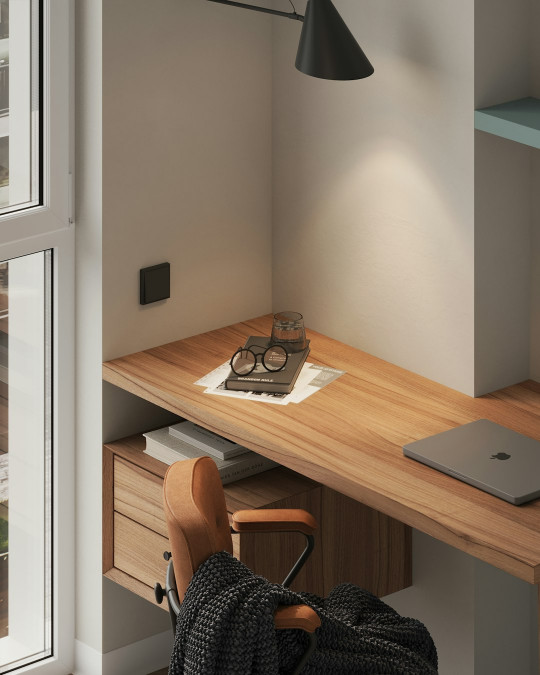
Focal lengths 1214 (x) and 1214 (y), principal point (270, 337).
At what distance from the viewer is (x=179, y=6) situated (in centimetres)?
303

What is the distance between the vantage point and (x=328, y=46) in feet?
8.75

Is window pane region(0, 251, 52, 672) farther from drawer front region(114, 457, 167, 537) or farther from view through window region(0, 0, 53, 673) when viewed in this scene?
drawer front region(114, 457, 167, 537)

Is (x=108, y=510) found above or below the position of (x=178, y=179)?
below

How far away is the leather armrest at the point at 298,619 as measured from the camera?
2189 mm

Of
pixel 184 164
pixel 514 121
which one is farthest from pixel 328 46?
pixel 184 164

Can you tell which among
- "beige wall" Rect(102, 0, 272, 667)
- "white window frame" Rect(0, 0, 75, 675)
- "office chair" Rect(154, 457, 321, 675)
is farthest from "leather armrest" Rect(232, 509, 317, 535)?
"white window frame" Rect(0, 0, 75, 675)

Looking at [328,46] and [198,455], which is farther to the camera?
[198,455]

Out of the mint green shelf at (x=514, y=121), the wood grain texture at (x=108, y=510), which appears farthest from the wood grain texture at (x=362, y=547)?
the mint green shelf at (x=514, y=121)

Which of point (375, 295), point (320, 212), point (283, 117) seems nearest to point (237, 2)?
point (283, 117)

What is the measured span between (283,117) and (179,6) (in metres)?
0.42

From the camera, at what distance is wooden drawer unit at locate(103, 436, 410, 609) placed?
9.34 feet

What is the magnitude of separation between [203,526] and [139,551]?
2.88 ft

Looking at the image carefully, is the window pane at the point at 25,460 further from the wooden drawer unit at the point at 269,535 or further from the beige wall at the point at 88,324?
the wooden drawer unit at the point at 269,535

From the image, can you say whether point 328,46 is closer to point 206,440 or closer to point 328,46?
point 328,46
